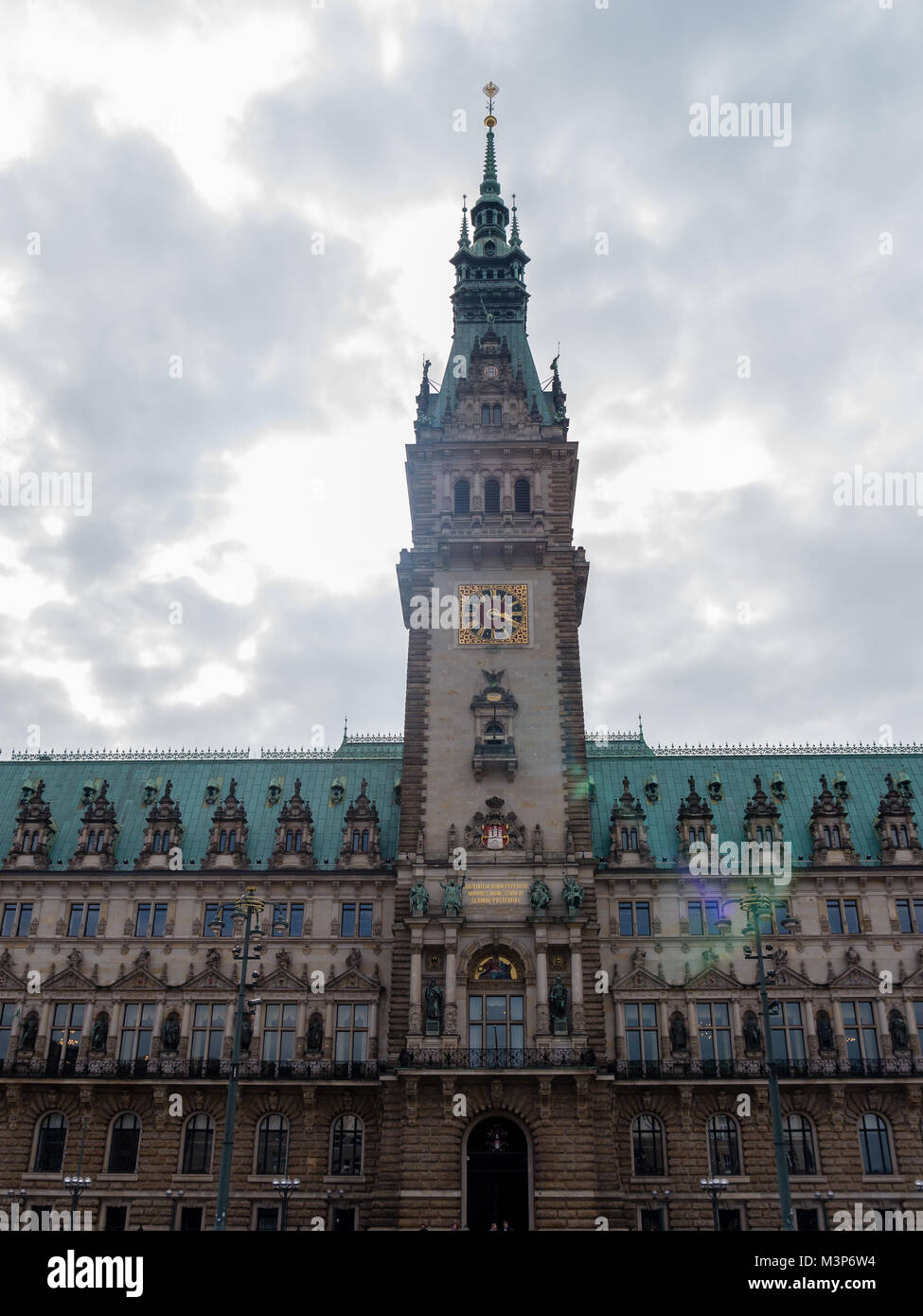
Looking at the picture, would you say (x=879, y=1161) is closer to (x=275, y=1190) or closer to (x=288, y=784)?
(x=275, y=1190)

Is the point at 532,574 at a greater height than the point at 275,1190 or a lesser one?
greater

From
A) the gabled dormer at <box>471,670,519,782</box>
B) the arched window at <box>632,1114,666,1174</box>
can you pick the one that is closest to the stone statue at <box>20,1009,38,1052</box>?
the gabled dormer at <box>471,670,519,782</box>

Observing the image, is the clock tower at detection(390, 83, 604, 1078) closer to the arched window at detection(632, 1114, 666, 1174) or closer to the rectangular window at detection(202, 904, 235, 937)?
the arched window at detection(632, 1114, 666, 1174)

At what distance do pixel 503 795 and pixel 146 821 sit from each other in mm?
21250

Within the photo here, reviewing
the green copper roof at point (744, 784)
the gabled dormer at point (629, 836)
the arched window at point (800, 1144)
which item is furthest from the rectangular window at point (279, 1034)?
the arched window at point (800, 1144)

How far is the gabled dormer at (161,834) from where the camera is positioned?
56.0 meters

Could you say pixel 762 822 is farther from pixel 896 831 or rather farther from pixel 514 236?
pixel 514 236

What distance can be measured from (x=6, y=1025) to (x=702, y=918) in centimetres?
3622

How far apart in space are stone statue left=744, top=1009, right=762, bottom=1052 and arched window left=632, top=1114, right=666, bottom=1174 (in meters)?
5.80

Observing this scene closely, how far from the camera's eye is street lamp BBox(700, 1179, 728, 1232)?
46688 millimetres

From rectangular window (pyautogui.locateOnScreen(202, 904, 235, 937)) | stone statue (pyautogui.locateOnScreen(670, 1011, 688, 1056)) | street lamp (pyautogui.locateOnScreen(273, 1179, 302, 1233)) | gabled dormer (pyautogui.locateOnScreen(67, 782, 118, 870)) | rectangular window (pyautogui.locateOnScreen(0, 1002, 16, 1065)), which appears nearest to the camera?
street lamp (pyautogui.locateOnScreen(273, 1179, 302, 1233))

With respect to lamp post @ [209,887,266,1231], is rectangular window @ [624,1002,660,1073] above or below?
above
